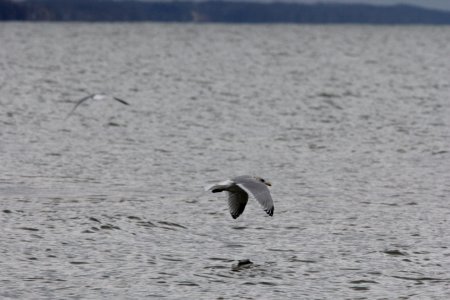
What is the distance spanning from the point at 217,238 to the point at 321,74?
6570cm

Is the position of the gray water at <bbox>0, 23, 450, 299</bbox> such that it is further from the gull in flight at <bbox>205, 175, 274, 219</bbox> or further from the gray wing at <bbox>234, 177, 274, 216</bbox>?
Result: the gray wing at <bbox>234, 177, 274, 216</bbox>

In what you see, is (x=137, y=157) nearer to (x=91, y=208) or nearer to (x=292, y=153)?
(x=292, y=153)

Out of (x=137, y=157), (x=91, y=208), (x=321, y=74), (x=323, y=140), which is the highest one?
(x=321, y=74)

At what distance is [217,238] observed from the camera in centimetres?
1961

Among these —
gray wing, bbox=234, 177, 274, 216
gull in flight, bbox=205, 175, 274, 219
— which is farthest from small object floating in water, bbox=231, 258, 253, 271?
gray wing, bbox=234, 177, 274, 216

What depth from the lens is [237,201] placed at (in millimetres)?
18188

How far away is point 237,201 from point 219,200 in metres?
5.67

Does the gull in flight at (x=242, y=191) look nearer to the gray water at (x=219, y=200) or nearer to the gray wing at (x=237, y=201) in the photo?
the gray wing at (x=237, y=201)

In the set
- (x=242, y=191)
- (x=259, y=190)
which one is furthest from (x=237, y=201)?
(x=259, y=190)

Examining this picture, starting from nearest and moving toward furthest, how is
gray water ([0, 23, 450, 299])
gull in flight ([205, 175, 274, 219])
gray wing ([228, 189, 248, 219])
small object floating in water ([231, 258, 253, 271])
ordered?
gull in flight ([205, 175, 274, 219]) → gray water ([0, 23, 450, 299]) → small object floating in water ([231, 258, 253, 271]) → gray wing ([228, 189, 248, 219])

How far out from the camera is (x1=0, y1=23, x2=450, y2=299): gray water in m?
16.8

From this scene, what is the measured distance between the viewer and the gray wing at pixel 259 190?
53.5 feet

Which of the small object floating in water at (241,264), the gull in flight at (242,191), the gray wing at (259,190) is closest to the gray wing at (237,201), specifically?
the gull in flight at (242,191)

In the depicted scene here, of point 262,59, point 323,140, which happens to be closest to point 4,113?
point 323,140
